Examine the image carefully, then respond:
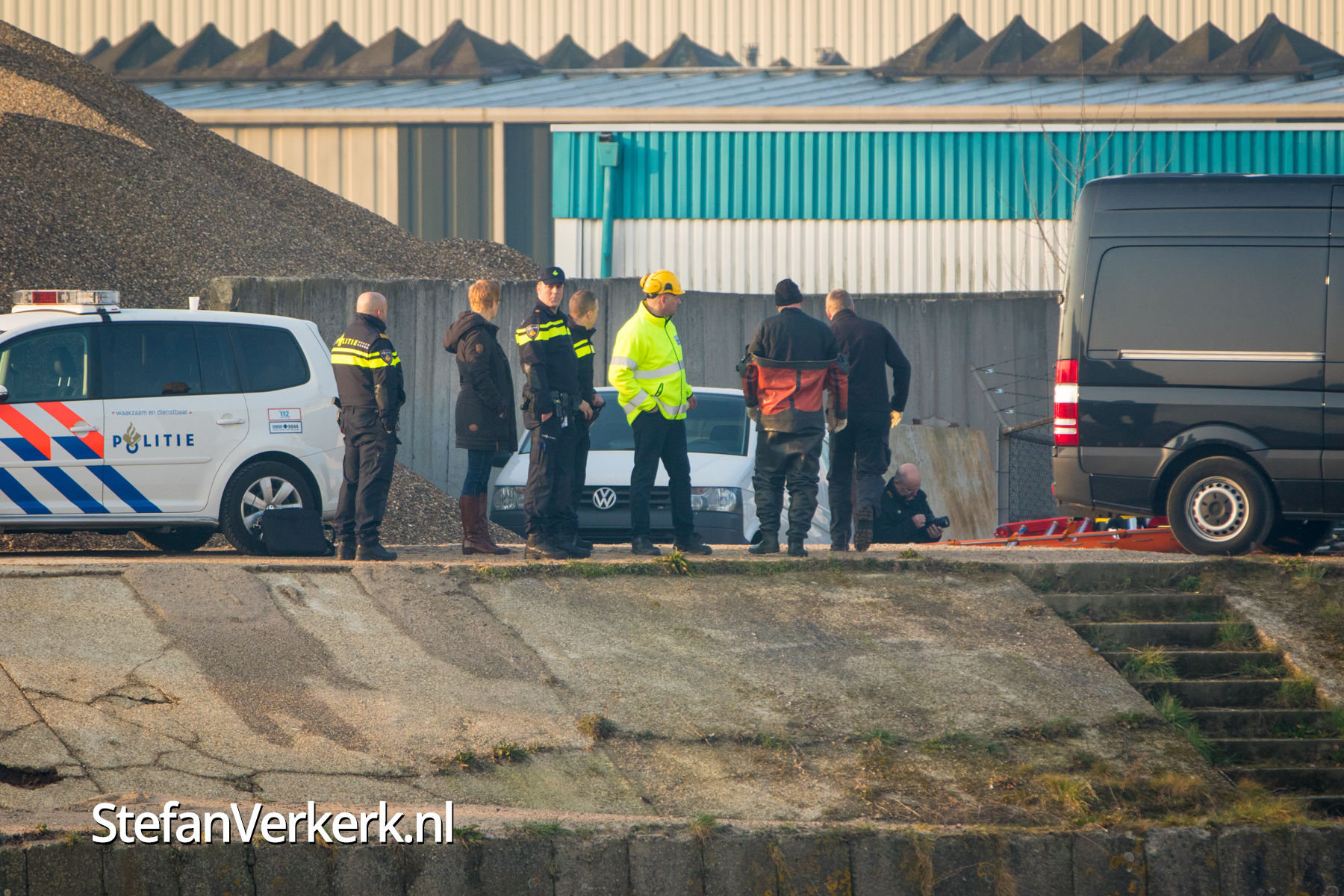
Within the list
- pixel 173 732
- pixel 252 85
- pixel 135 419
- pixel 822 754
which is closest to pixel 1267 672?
pixel 822 754

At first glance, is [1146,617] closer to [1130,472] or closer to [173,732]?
[1130,472]

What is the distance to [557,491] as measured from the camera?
8492mm

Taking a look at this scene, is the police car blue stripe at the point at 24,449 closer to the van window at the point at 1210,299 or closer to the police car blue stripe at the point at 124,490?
the police car blue stripe at the point at 124,490

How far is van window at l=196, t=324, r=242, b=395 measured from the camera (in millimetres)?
9367

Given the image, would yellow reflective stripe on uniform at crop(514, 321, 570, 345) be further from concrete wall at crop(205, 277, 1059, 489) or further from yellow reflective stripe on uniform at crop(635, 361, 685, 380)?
concrete wall at crop(205, 277, 1059, 489)

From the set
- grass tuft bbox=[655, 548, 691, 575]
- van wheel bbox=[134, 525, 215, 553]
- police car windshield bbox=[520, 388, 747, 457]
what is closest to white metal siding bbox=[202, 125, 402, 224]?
police car windshield bbox=[520, 388, 747, 457]

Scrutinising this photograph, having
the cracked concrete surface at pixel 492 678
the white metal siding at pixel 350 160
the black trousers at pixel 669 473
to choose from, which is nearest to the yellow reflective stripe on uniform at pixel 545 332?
the black trousers at pixel 669 473

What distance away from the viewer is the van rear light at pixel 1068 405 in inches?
335

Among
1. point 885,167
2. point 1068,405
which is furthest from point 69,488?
point 885,167

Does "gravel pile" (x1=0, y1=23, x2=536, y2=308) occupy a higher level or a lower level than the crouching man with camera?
higher

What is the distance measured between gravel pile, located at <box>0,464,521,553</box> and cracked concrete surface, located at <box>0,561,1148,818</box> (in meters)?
3.24

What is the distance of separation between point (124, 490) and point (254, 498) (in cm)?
83

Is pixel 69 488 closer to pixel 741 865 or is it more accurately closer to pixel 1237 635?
pixel 741 865

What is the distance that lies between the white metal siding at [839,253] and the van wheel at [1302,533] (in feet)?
38.0
